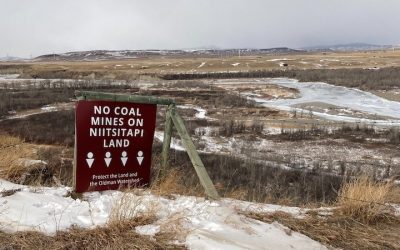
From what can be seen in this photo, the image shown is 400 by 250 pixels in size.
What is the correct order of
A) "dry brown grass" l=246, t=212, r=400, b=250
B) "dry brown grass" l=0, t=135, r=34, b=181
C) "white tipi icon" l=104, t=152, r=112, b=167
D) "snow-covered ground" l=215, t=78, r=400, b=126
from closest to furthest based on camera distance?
"dry brown grass" l=246, t=212, r=400, b=250 < "white tipi icon" l=104, t=152, r=112, b=167 < "dry brown grass" l=0, t=135, r=34, b=181 < "snow-covered ground" l=215, t=78, r=400, b=126

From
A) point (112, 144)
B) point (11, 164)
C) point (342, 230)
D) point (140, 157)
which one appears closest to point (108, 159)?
point (112, 144)

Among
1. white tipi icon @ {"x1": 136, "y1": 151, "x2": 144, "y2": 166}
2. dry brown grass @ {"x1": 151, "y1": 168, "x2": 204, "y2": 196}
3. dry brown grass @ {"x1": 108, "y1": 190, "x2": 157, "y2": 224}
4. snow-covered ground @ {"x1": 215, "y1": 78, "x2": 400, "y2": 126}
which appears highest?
white tipi icon @ {"x1": 136, "y1": 151, "x2": 144, "y2": 166}

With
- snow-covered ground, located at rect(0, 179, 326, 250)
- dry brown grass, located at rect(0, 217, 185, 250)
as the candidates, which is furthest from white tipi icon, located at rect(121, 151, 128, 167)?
dry brown grass, located at rect(0, 217, 185, 250)

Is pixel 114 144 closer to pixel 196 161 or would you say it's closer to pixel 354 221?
pixel 196 161

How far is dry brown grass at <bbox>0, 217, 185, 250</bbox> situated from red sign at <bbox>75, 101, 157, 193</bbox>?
3.54 ft

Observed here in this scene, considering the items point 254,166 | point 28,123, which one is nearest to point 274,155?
point 254,166

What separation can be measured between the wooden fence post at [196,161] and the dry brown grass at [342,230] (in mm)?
599

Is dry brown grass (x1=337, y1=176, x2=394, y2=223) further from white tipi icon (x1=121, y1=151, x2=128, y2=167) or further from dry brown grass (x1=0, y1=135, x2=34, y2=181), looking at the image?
dry brown grass (x1=0, y1=135, x2=34, y2=181)

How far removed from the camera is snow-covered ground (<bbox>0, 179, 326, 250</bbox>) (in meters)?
4.25

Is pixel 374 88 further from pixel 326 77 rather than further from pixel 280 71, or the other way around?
pixel 280 71

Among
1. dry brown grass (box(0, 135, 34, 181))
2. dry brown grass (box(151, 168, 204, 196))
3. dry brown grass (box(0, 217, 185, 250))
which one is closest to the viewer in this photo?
dry brown grass (box(0, 217, 185, 250))

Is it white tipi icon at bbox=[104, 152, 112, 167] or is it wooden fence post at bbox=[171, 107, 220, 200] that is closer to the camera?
white tipi icon at bbox=[104, 152, 112, 167]

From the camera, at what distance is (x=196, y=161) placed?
564cm

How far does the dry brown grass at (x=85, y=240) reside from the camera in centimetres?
393
